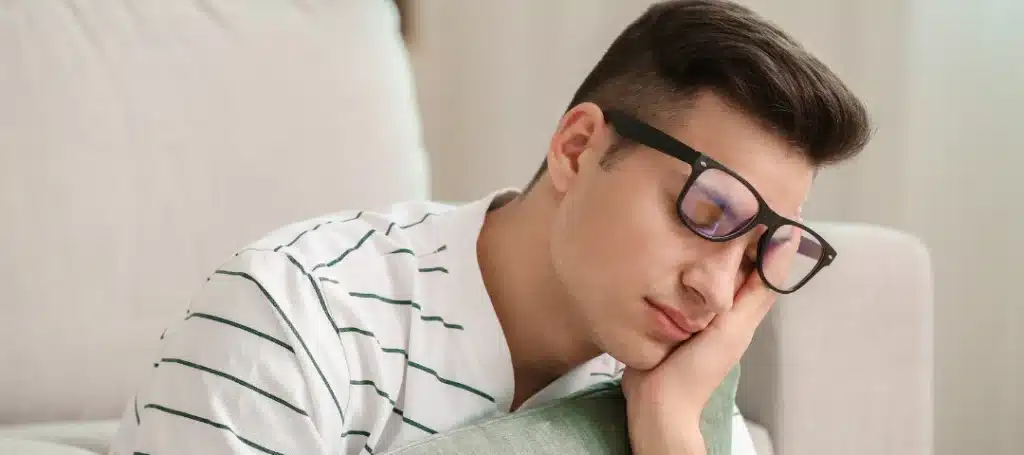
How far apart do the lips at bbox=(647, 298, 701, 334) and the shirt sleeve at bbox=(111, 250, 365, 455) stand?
0.97 ft

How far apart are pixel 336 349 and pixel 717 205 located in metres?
0.36

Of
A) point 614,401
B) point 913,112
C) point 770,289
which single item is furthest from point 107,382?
point 913,112

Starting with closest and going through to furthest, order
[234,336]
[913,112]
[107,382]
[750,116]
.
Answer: [234,336], [750,116], [107,382], [913,112]

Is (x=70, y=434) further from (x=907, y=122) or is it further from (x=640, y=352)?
(x=907, y=122)

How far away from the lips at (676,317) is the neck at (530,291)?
12cm

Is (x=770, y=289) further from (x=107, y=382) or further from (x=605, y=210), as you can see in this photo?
(x=107, y=382)

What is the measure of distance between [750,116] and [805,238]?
0.23 m

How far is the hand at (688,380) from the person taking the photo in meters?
0.89

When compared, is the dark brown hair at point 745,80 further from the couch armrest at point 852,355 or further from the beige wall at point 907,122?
the beige wall at point 907,122

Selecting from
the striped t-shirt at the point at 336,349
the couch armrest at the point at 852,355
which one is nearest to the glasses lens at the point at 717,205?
the striped t-shirt at the point at 336,349

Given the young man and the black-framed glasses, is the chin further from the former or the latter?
the black-framed glasses

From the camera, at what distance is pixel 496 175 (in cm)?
200

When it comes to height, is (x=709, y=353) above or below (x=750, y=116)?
below

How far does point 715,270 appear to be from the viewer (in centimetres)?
90
